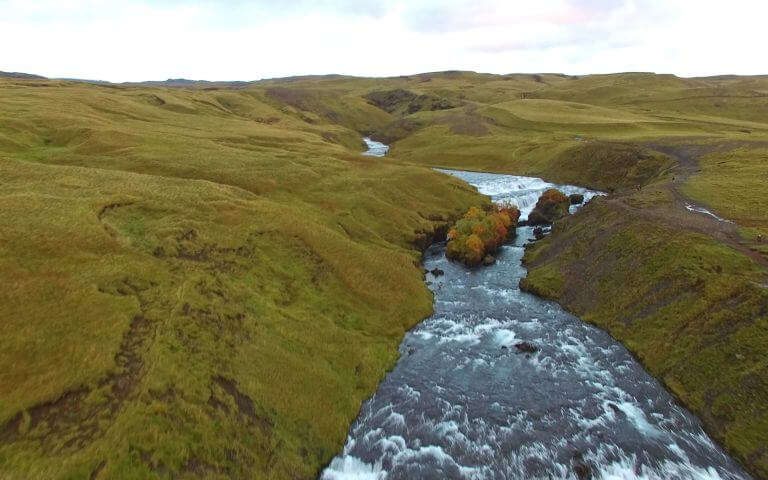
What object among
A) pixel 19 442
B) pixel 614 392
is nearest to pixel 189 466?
pixel 19 442

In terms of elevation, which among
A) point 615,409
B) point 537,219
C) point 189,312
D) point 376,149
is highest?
point 189,312

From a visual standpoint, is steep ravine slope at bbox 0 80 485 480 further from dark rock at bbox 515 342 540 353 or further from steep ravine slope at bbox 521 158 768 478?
steep ravine slope at bbox 521 158 768 478

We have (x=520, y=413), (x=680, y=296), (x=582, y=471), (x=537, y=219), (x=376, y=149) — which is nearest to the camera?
(x=582, y=471)

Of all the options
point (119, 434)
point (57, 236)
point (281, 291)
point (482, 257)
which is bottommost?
point (482, 257)

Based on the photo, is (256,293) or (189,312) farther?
(256,293)

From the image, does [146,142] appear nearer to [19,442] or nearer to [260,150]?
[260,150]

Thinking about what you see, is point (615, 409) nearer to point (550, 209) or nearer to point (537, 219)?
point (537, 219)

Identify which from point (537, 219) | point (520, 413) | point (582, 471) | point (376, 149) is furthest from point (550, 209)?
point (376, 149)
